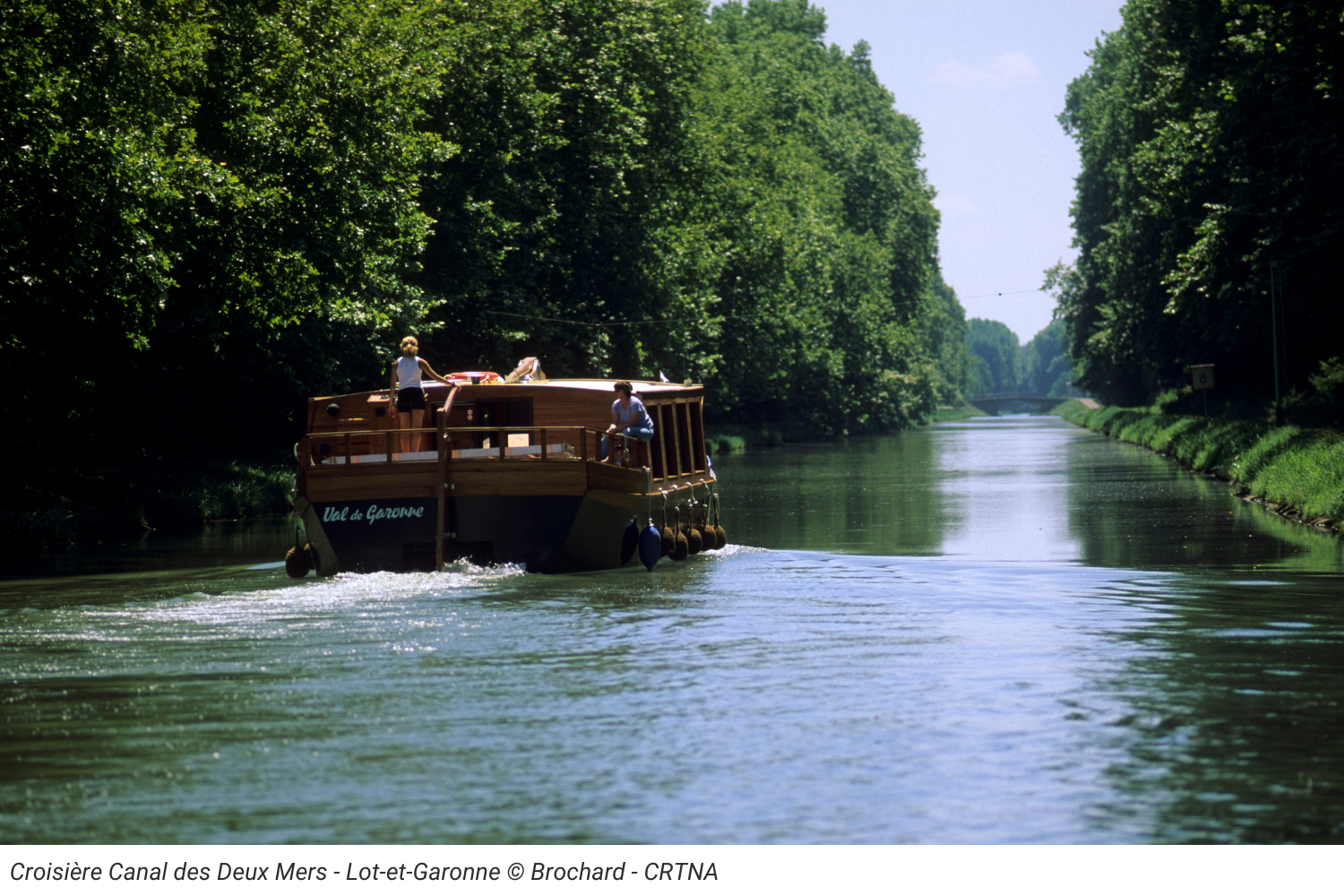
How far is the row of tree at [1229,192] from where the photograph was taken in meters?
37.1

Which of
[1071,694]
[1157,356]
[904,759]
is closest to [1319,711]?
[1071,694]

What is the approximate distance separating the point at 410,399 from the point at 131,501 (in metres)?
12.8

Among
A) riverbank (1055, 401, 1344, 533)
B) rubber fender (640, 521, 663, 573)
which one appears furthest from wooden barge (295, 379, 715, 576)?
riverbank (1055, 401, 1344, 533)

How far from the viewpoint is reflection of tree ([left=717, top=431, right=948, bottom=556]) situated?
26.6 metres

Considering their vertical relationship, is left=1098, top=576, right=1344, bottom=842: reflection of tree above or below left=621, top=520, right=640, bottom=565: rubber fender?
below

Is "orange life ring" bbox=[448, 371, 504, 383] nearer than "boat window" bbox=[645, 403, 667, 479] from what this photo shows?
Yes

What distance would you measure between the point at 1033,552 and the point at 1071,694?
12077 millimetres

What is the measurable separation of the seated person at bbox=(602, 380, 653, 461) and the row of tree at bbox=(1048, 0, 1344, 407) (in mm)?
21279

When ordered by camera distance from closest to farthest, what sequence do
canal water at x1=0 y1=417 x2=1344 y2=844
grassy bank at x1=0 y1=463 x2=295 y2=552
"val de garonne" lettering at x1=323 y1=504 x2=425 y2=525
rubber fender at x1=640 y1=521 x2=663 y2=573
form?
canal water at x1=0 y1=417 x2=1344 y2=844 < "val de garonne" lettering at x1=323 y1=504 x2=425 y2=525 < rubber fender at x1=640 y1=521 x2=663 y2=573 < grassy bank at x1=0 y1=463 x2=295 y2=552

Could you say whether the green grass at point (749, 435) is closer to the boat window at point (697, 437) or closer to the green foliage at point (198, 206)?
the green foliage at point (198, 206)

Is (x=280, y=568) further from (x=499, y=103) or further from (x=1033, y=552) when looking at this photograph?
(x=499, y=103)

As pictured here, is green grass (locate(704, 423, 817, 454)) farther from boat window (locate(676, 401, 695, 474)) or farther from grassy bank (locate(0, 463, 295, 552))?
boat window (locate(676, 401, 695, 474))

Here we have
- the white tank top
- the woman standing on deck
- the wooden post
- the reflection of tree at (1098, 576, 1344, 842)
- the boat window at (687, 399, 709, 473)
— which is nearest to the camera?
the reflection of tree at (1098, 576, 1344, 842)

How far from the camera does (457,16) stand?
4903 centimetres
